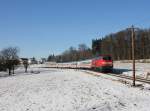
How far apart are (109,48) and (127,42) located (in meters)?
15.4

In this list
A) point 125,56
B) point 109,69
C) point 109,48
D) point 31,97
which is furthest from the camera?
point 109,48

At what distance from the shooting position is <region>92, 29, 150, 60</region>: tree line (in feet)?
466

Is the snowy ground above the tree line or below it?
below

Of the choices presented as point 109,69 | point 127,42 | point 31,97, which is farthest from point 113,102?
point 127,42

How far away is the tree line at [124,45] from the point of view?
14212cm

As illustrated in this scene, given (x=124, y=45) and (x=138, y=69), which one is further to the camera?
(x=124, y=45)

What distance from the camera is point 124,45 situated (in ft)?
516

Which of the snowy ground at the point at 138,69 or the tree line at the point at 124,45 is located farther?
the tree line at the point at 124,45

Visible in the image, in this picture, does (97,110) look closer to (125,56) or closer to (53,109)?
(53,109)

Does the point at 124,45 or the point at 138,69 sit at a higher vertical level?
the point at 124,45

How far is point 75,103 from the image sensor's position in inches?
961

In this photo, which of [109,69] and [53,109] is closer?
[53,109]

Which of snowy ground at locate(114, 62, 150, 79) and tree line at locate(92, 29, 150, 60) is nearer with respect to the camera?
snowy ground at locate(114, 62, 150, 79)

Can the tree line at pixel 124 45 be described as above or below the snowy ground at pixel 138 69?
above
